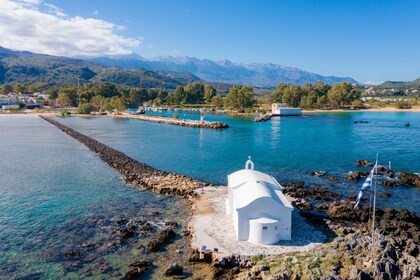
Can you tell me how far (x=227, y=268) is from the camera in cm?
1883

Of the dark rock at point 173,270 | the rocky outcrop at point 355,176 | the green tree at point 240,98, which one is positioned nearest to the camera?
the dark rock at point 173,270

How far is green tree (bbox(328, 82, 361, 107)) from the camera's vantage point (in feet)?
556

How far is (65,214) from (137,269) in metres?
12.6

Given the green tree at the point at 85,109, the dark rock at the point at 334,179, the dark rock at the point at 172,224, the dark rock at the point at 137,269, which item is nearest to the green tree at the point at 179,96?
the green tree at the point at 85,109

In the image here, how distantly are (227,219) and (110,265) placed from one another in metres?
8.81

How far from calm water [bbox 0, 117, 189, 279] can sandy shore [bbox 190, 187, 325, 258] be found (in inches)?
90.2

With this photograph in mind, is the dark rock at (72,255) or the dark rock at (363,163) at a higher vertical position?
the dark rock at (363,163)

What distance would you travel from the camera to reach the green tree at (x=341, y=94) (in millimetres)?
169375

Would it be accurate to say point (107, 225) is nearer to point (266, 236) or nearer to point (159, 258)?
point (159, 258)

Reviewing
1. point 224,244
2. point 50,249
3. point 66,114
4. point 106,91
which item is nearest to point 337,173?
point 224,244

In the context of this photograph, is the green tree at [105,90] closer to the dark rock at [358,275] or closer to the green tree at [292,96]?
the green tree at [292,96]

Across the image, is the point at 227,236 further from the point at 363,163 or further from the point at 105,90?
the point at 105,90

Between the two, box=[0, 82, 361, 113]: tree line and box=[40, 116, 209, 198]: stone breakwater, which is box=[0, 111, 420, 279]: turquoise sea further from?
box=[0, 82, 361, 113]: tree line

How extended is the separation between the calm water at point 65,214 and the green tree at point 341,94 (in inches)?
5821
